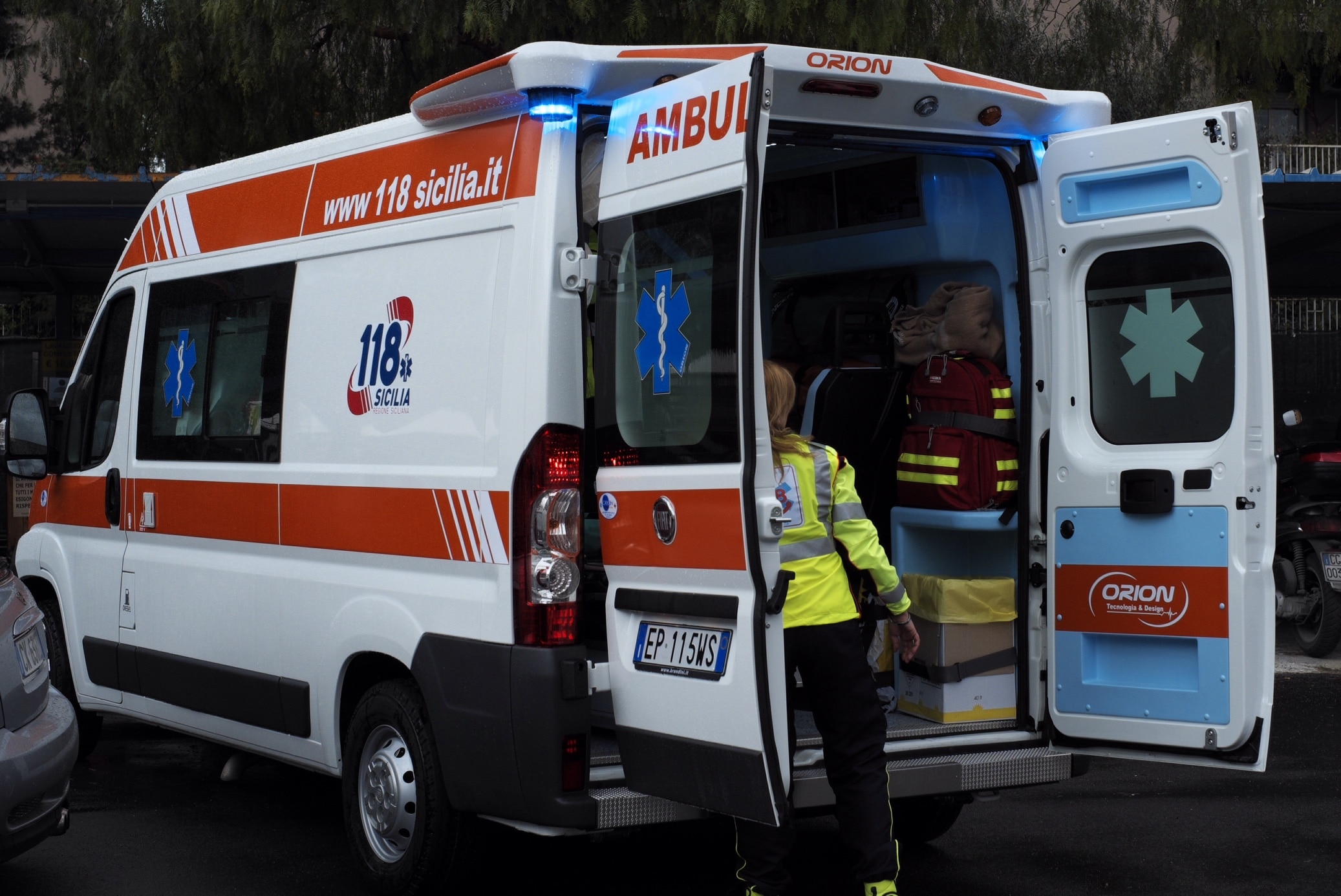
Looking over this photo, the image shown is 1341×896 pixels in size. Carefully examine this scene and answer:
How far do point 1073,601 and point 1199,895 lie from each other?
1.08 metres

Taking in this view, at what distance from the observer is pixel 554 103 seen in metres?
4.29

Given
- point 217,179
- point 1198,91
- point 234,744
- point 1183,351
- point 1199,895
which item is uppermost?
point 1198,91

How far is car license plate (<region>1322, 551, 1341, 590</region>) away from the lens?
376 inches

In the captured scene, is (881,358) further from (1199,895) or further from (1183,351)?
(1199,895)

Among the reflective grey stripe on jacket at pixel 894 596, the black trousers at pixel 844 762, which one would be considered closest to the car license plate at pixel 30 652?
the black trousers at pixel 844 762

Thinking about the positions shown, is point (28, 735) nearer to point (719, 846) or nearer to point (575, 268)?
point (575, 268)

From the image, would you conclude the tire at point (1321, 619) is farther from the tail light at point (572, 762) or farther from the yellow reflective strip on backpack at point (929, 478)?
the tail light at point (572, 762)

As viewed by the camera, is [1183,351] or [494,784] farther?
[1183,351]

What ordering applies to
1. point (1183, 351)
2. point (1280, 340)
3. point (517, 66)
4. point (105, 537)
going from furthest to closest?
point (1280, 340)
point (105, 537)
point (1183, 351)
point (517, 66)

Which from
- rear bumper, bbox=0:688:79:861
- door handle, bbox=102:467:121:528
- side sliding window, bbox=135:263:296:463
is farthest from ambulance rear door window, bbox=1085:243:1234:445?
door handle, bbox=102:467:121:528

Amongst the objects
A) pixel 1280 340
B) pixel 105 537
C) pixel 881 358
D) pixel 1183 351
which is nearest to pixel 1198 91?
pixel 1280 340

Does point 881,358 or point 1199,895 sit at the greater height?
point 881,358

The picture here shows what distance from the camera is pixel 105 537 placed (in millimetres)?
6293

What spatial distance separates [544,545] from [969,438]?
1.80 m
